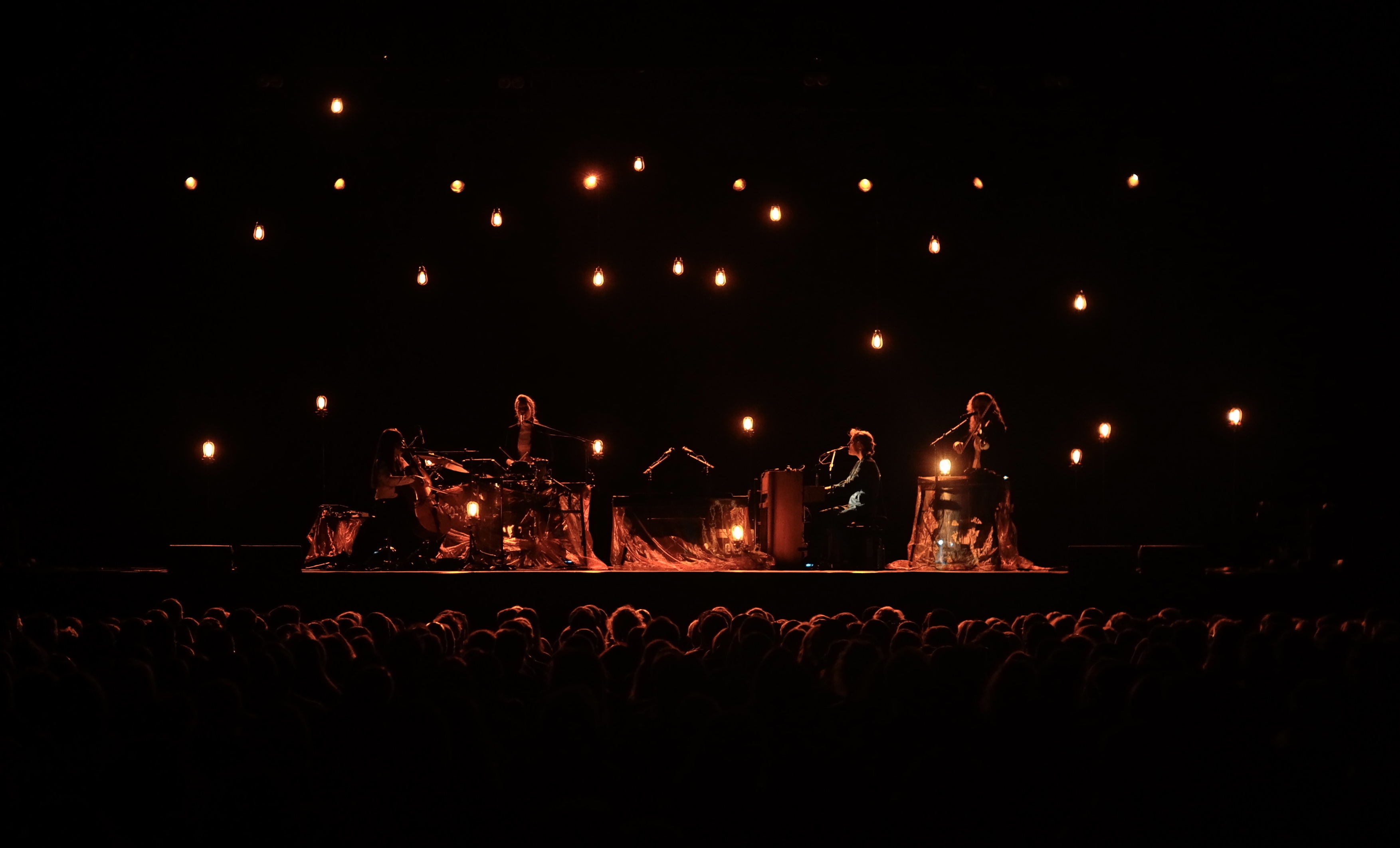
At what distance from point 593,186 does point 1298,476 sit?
24.4 feet

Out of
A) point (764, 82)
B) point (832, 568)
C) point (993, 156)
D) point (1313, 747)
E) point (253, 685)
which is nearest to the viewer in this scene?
point (1313, 747)

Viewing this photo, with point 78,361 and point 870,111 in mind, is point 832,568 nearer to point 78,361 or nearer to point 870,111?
point 870,111

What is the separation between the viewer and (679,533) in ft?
26.5

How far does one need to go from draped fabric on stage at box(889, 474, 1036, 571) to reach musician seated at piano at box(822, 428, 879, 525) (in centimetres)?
46

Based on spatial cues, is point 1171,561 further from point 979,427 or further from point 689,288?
point 689,288

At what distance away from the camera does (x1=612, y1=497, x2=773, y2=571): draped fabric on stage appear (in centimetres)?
805

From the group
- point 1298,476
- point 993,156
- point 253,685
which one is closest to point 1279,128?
point 993,156

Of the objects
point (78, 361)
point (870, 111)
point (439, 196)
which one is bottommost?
point (78, 361)

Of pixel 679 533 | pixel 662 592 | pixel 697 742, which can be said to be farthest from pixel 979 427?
pixel 697 742

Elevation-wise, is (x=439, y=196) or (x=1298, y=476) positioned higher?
(x=439, y=196)

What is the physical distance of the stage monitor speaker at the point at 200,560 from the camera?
651cm

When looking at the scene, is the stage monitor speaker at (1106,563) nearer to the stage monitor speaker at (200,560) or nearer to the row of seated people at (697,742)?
the row of seated people at (697,742)

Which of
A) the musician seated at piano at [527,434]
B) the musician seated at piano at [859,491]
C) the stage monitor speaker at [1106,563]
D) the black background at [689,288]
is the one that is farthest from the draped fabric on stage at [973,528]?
the musician seated at piano at [527,434]

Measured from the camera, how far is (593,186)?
10.7m
